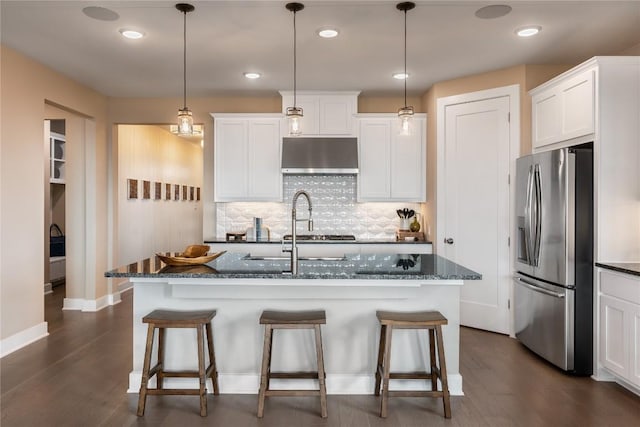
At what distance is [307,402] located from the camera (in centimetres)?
301

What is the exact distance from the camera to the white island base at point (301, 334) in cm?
313

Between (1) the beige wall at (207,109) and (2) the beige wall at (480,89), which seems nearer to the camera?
(2) the beige wall at (480,89)

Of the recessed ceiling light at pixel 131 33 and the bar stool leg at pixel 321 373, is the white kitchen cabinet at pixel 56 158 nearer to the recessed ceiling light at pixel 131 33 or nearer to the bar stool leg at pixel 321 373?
the recessed ceiling light at pixel 131 33

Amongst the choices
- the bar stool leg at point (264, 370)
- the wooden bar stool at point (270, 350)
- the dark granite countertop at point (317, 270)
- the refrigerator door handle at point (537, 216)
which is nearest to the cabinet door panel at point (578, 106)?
the refrigerator door handle at point (537, 216)

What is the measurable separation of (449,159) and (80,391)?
4130 millimetres

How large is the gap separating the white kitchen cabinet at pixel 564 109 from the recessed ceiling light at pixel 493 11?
0.83 meters

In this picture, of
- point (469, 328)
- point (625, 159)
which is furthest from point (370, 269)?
point (469, 328)

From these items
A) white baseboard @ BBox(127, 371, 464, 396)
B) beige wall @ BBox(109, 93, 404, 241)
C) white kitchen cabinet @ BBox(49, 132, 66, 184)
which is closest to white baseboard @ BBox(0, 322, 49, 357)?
white baseboard @ BBox(127, 371, 464, 396)

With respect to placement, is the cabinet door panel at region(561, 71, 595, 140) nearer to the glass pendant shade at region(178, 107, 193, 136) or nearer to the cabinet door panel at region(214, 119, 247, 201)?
the glass pendant shade at region(178, 107, 193, 136)

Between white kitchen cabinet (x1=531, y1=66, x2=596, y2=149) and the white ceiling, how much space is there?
0.40 metres

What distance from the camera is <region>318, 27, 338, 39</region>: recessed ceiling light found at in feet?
12.1

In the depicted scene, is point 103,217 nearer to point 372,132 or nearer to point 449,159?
point 372,132

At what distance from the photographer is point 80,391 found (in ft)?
10.5

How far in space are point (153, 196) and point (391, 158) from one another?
4197 mm
